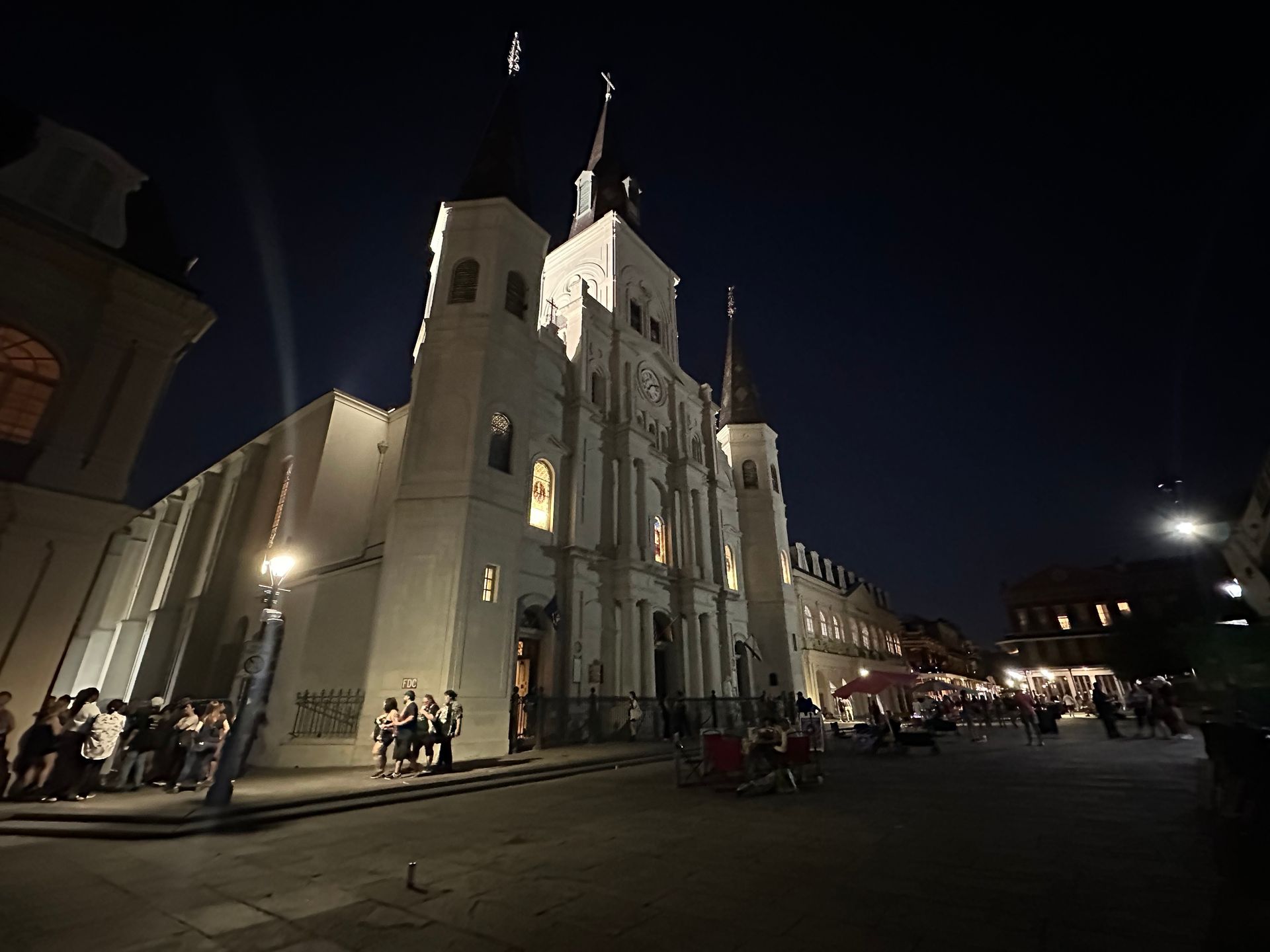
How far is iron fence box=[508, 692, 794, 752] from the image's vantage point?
17000mm

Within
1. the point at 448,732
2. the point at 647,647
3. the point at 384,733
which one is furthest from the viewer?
the point at 647,647

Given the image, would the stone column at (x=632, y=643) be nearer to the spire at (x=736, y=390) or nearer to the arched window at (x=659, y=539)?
the arched window at (x=659, y=539)

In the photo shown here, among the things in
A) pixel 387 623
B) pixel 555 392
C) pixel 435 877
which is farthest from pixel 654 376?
pixel 435 877

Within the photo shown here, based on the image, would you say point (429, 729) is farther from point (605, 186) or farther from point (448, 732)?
point (605, 186)

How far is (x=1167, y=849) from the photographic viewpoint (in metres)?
4.86

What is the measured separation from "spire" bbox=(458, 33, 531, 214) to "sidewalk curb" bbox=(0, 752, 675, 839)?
754 inches

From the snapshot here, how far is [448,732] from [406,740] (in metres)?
0.90

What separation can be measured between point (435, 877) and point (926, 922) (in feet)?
13.0

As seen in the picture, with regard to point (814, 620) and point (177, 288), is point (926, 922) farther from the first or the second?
point (814, 620)

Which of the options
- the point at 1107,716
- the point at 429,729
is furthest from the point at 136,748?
the point at 1107,716

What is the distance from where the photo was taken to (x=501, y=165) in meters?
21.7

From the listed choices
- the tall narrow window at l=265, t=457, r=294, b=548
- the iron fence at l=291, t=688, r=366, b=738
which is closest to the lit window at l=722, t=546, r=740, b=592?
the iron fence at l=291, t=688, r=366, b=738

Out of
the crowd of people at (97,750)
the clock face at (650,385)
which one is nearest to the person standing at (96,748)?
the crowd of people at (97,750)

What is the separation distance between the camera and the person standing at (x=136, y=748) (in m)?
10.3
